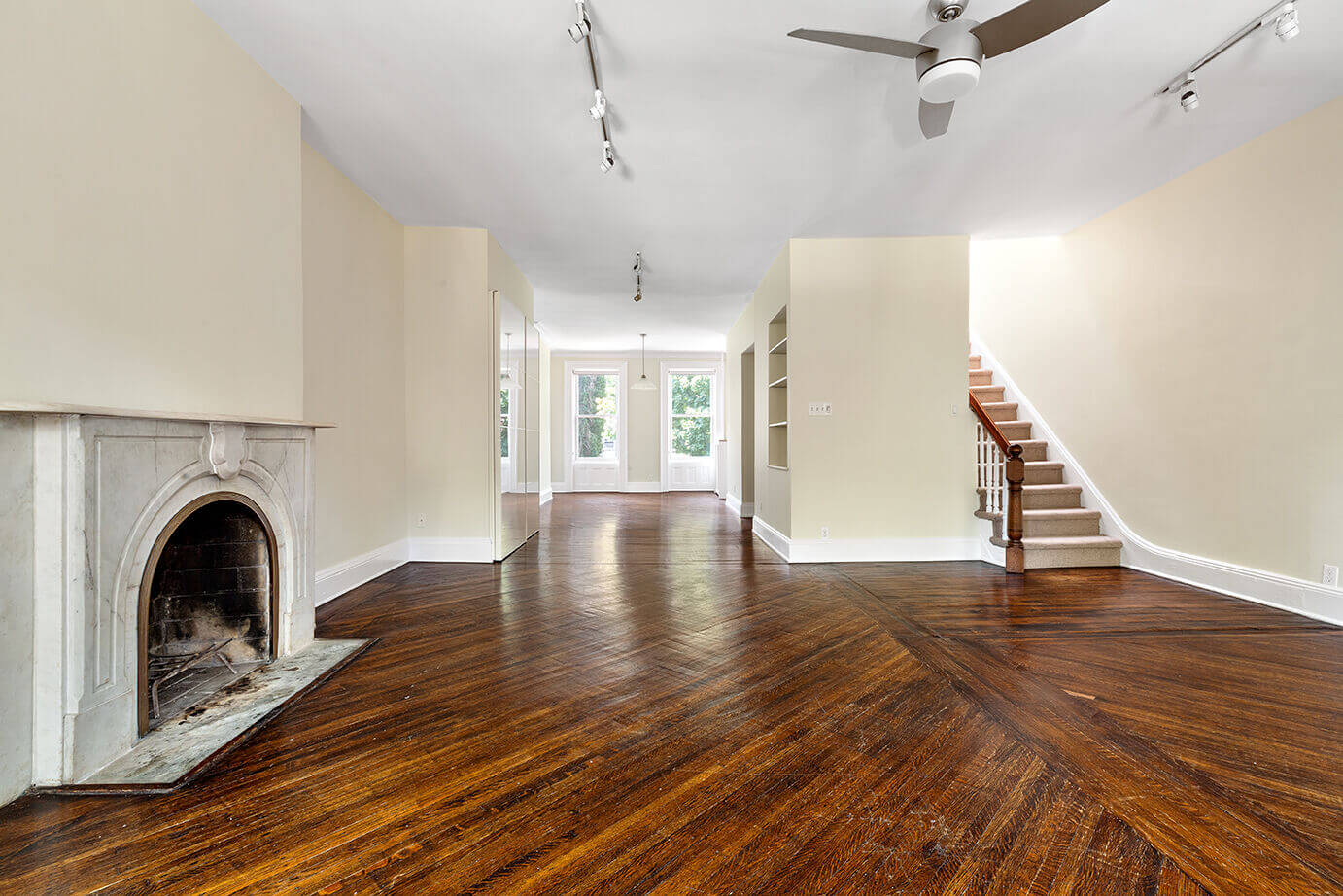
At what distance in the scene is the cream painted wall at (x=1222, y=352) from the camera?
9.89 feet

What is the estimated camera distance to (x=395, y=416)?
4344 millimetres

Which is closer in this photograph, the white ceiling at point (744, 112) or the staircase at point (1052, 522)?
the white ceiling at point (744, 112)

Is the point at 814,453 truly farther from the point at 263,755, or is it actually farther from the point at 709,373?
the point at 709,373

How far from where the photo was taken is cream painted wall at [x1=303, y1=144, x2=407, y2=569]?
10.9 feet

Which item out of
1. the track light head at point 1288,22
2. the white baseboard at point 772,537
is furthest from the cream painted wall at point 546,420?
the track light head at point 1288,22

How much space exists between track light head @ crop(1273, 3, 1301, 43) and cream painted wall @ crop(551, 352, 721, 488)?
8.75 metres

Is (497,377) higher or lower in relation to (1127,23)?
lower

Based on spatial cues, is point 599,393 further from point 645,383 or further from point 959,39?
point 959,39

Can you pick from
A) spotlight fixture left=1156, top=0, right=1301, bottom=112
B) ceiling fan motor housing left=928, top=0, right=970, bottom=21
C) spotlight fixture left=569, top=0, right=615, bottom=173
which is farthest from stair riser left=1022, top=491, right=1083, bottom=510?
spotlight fixture left=569, top=0, right=615, bottom=173

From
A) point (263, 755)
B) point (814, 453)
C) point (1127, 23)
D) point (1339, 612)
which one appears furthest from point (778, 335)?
point (263, 755)

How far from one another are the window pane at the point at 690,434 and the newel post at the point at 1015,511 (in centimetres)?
712

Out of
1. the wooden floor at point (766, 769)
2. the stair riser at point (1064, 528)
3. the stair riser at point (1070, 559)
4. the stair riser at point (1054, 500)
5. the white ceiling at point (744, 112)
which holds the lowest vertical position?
the wooden floor at point (766, 769)

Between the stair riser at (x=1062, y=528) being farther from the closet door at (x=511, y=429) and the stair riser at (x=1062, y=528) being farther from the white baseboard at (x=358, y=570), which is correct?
the white baseboard at (x=358, y=570)

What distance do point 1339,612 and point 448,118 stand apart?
542 cm
